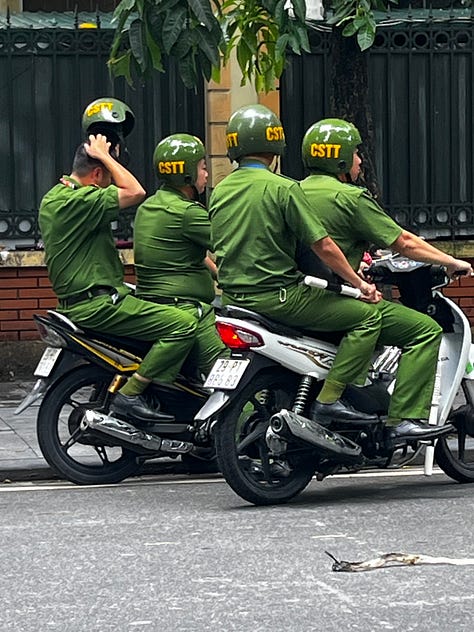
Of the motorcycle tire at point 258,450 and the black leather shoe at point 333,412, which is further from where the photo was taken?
the black leather shoe at point 333,412

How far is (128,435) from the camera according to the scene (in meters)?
8.57

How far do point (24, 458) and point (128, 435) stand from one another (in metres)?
1.11

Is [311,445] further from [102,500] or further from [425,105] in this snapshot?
[425,105]

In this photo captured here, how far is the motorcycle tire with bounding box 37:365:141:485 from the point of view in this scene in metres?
8.64

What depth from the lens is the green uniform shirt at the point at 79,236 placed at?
28.0ft

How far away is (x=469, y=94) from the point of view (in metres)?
13.6

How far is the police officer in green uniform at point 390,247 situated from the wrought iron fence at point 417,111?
532cm

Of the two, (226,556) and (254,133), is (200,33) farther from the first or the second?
(226,556)

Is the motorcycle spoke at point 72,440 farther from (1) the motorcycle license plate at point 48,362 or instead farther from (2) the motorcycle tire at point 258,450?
(2) the motorcycle tire at point 258,450

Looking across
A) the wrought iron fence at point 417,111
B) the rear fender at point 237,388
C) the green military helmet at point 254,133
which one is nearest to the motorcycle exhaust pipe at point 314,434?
the rear fender at point 237,388

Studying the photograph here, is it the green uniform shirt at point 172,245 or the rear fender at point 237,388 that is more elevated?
the green uniform shirt at point 172,245

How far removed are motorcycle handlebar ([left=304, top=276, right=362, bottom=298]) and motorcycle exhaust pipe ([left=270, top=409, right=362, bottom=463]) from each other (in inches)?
24.7

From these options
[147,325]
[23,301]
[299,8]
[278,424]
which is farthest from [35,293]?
[278,424]

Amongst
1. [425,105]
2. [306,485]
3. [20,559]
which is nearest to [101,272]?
[306,485]
